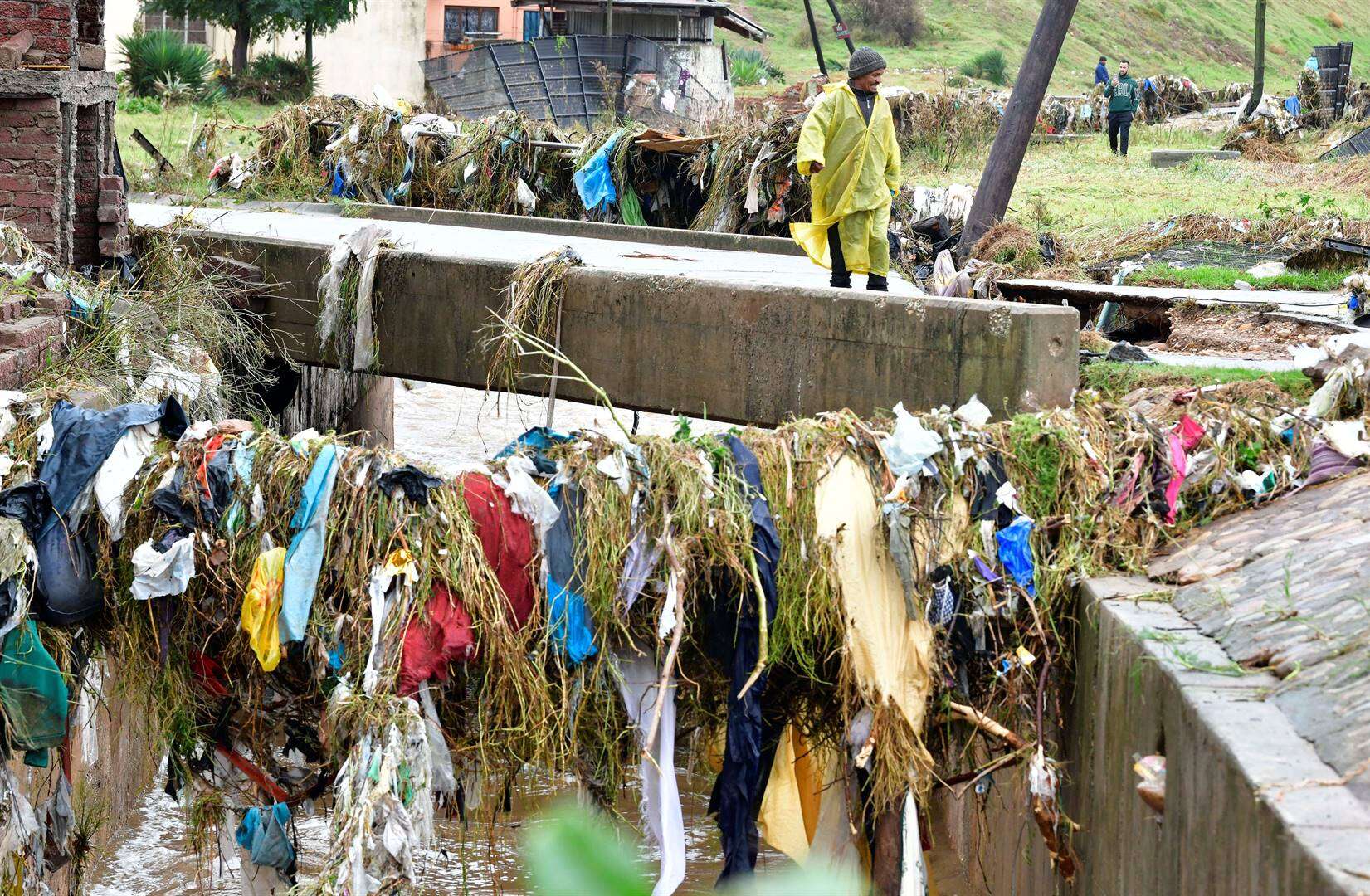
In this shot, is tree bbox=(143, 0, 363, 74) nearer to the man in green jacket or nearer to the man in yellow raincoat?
the man in green jacket

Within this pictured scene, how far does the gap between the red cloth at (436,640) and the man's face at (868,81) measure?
3796 mm

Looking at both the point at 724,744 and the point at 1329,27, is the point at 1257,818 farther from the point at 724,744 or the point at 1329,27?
the point at 1329,27

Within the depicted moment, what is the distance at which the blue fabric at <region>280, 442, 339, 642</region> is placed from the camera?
16.8ft

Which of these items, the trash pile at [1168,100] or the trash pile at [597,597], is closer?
the trash pile at [597,597]

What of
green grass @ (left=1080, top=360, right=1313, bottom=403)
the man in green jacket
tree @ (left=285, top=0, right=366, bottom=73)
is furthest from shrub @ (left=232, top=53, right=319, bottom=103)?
green grass @ (left=1080, top=360, right=1313, bottom=403)

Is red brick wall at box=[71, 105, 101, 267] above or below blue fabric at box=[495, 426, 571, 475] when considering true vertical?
above

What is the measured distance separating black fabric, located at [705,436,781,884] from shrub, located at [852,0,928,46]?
4378 centimetres

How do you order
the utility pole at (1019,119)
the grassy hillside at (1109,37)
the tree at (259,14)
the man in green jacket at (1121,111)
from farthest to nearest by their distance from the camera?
the grassy hillside at (1109,37)
the tree at (259,14)
the man in green jacket at (1121,111)
the utility pole at (1019,119)

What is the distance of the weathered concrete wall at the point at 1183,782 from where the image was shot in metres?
3.13

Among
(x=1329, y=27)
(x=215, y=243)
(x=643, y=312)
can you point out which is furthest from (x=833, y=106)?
(x=1329, y=27)

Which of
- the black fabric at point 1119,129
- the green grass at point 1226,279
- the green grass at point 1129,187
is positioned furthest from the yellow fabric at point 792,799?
the black fabric at point 1119,129

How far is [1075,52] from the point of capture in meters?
48.4

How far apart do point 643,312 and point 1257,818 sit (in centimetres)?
462

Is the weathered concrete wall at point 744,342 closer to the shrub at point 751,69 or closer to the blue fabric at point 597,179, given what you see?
the blue fabric at point 597,179
